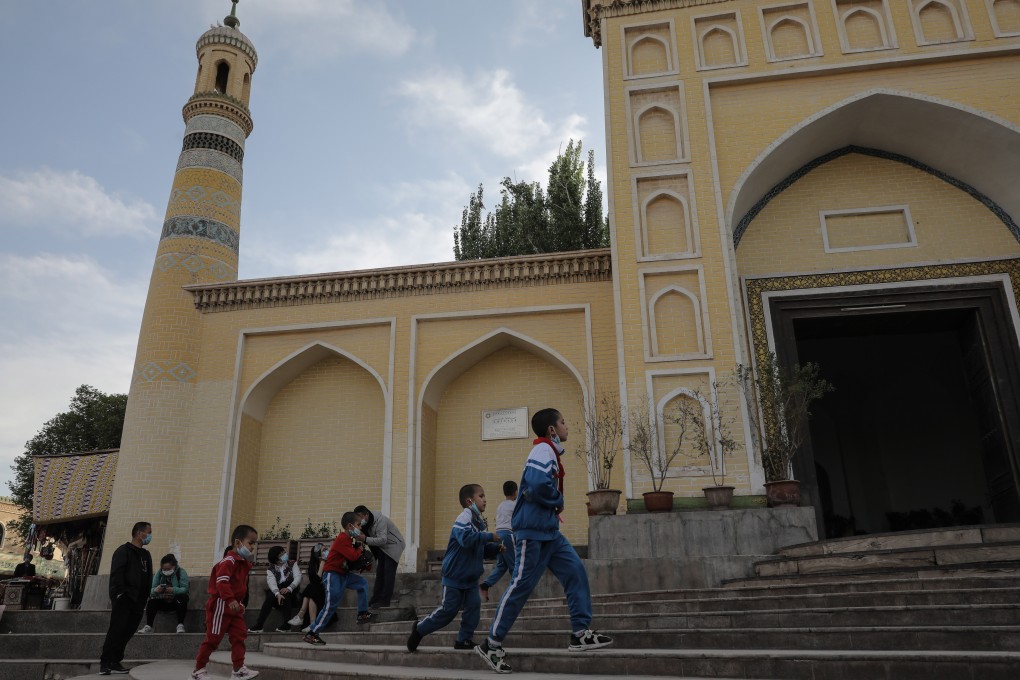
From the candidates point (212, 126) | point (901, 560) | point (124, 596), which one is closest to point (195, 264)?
point (212, 126)

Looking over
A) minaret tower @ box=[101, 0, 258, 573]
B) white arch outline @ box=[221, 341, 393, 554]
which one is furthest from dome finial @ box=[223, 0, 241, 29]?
white arch outline @ box=[221, 341, 393, 554]

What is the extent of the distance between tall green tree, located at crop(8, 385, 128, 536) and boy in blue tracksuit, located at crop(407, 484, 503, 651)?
63.9 ft

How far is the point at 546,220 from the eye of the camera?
17344mm

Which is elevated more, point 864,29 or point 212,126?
point 212,126

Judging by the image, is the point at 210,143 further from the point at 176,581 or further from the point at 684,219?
the point at 684,219

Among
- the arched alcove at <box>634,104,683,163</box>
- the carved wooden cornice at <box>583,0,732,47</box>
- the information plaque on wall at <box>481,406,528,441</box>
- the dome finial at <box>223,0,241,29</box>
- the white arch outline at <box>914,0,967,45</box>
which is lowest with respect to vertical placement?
the information plaque on wall at <box>481,406,528,441</box>

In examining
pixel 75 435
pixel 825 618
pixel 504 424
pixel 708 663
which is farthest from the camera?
pixel 75 435

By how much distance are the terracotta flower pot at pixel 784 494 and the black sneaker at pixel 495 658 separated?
4483 millimetres

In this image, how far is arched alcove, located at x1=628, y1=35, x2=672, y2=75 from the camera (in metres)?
10.2

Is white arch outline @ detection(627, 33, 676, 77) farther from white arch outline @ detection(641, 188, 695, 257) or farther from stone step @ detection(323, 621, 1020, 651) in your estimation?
stone step @ detection(323, 621, 1020, 651)

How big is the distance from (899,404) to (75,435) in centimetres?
2032

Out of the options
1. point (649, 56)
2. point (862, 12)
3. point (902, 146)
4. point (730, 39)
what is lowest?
point (902, 146)

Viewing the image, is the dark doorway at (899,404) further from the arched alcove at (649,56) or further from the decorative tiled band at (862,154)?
the arched alcove at (649,56)

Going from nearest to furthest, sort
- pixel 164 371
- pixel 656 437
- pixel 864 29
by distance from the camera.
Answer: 1. pixel 656 437
2. pixel 864 29
3. pixel 164 371
